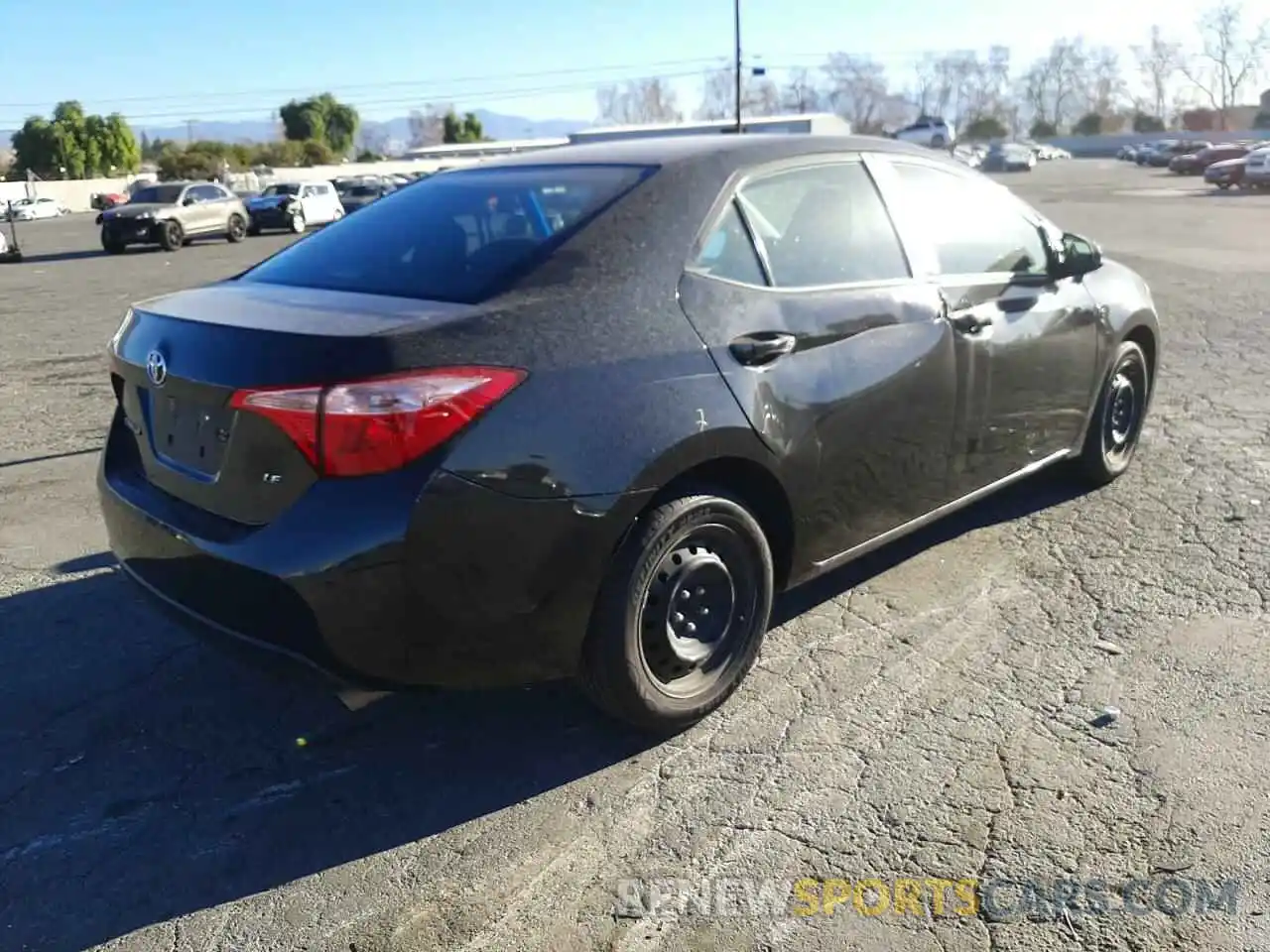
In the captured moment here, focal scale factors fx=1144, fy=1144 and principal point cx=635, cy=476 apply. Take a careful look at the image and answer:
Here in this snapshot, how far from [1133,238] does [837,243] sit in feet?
65.2

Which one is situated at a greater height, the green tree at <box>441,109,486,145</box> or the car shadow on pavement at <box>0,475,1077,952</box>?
the green tree at <box>441,109,486,145</box>

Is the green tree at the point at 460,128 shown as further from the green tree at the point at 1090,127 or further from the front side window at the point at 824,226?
the front side window at the point at 824,226

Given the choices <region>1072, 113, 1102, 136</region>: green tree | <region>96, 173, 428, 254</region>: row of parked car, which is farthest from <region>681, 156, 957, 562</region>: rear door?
<region>1072, 113, 1102, 136</region>: green tree

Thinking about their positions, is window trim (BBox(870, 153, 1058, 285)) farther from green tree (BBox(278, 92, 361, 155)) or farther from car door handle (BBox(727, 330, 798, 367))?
green tree (BBox(278, 92, 361, 155))

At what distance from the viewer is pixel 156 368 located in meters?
3.23

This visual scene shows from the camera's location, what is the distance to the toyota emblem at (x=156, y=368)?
10.5ft

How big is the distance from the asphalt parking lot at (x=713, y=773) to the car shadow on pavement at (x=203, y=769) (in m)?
0.01

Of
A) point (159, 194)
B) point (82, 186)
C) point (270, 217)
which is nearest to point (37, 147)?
point (82, 186)

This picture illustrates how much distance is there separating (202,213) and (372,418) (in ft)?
94.4

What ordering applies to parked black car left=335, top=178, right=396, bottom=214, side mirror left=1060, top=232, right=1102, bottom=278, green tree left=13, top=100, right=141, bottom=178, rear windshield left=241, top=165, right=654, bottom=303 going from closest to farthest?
rear windshield left=241, top=165, right=654, bottom=303, side mirror left=1060, top=232, right=1102, bottom=278, parked black car left=335, top=178, right=396, bottom=214, green tree left=13, top=100, right=141, bottom=178

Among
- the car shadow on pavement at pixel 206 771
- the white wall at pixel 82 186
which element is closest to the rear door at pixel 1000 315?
the car shadow on pavement at pixel 206 771

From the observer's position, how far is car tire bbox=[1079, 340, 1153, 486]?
17.8ft

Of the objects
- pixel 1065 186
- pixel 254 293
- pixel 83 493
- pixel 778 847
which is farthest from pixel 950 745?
pixel 1065 186

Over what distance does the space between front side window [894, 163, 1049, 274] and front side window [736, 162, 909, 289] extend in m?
0.23
